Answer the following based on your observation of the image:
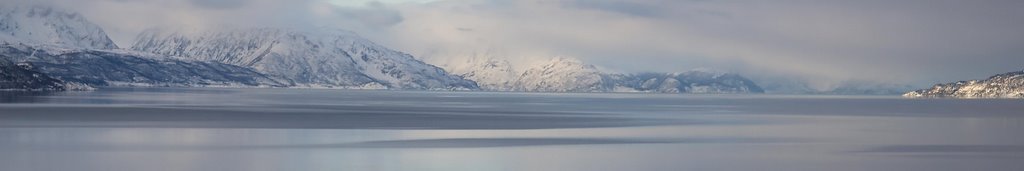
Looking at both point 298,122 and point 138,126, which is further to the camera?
point 298,122

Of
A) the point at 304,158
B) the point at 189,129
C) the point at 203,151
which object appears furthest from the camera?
the point at 189,129

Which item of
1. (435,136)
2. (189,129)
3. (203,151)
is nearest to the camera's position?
(203,151)

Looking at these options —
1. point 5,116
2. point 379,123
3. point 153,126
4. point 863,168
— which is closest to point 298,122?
point 379,123

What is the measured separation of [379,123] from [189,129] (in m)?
19.4

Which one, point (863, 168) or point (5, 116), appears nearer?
point (863, 168)

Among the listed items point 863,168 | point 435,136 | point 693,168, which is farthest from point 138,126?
point 863,168

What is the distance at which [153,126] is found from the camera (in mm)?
85438

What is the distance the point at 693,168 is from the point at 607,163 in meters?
4.56

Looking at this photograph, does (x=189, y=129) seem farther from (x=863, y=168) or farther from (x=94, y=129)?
(x=863, y=168)

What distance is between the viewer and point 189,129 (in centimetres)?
8169

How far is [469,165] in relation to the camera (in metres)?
50.9

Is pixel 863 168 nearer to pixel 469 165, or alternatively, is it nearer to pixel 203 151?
pixel 469 165

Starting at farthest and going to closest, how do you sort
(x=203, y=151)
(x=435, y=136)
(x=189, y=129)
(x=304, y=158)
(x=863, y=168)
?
(x=189, y=129) < (x=435, y=136) < (x=203, y=151) < (x=304, y=158) < (x=863, y=168)

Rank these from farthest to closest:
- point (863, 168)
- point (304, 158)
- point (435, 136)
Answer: point (435, 136) < point (304, 158) < point (863, 168)
